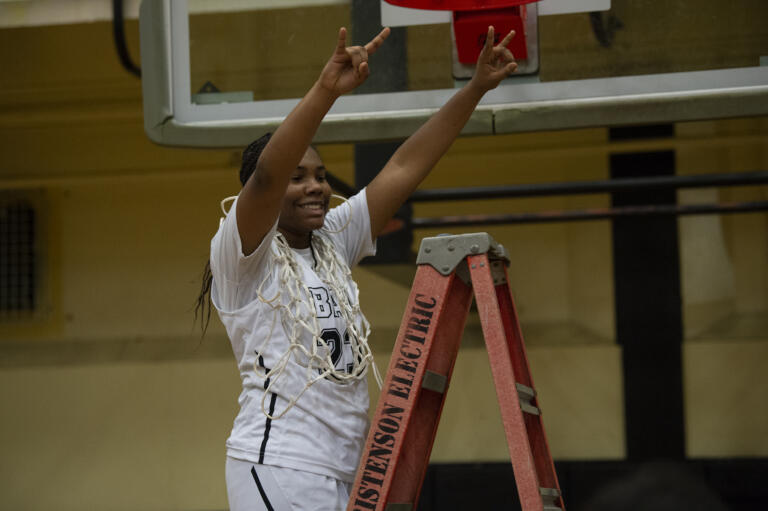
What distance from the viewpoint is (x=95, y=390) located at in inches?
187

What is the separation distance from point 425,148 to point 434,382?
0.51 meters

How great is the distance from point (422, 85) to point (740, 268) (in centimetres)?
231

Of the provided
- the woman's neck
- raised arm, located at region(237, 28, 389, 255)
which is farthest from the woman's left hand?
the woman's neck

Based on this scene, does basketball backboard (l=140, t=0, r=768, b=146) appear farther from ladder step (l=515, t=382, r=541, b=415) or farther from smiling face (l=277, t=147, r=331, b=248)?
ladder step (l=515, t=382, r=541, b=415)

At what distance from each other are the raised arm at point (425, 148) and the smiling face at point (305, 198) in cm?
18

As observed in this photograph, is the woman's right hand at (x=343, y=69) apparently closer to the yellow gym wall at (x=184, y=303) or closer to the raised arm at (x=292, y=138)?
the raised arm at (x=292, y=138)

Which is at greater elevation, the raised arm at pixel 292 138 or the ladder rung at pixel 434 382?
the raised arm at pixel 292 138

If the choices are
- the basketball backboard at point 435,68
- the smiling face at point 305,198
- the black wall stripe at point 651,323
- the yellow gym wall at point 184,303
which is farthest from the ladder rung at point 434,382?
the black wall stripe at point 651,323

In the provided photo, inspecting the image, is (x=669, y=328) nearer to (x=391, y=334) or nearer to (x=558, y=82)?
(x=391, y=334)

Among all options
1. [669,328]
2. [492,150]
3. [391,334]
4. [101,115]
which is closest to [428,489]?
[391,334]

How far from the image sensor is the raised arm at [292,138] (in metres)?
1.48

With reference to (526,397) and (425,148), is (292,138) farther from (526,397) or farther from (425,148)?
(526,397)

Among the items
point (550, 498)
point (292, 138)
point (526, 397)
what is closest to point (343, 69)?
point (292, 138)

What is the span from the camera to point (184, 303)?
15.5ft
